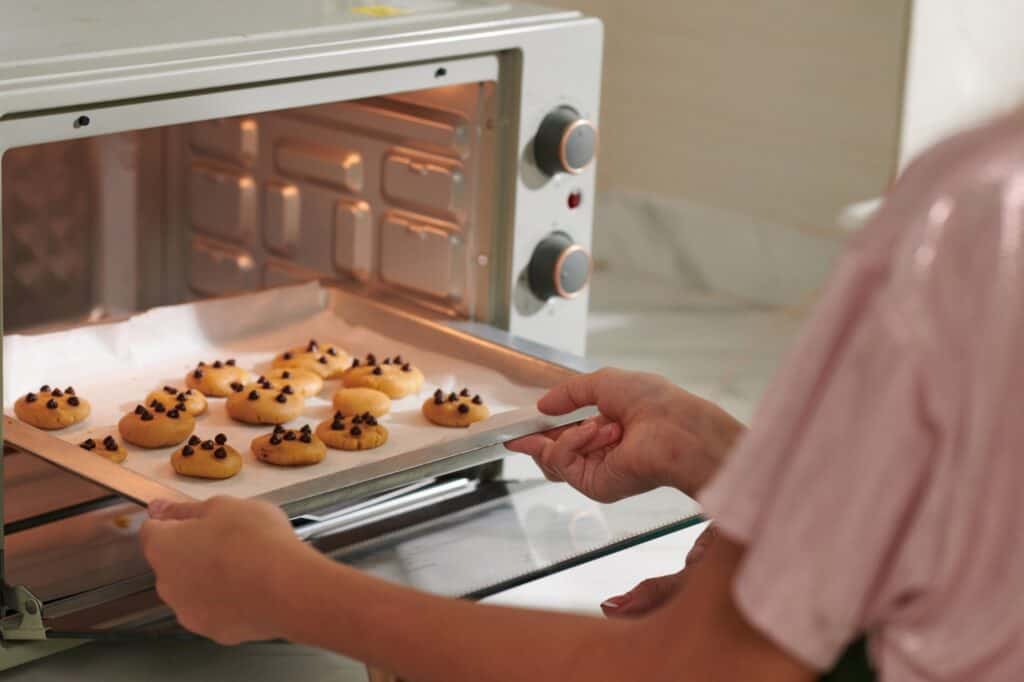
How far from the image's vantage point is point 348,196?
1482 mm

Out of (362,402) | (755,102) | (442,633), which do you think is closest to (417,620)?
(442,633)

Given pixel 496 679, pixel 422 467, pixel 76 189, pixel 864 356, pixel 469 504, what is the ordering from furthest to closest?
1. pixel 76 189
2. pixel 469 504
3. pixel 422 467
4. pixel 496 679
5. pixel 864 356

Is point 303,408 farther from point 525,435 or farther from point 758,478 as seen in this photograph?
point 758,478

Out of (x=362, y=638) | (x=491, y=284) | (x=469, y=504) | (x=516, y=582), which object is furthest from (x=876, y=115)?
(x=362, y=638)

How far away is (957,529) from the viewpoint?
51 cm

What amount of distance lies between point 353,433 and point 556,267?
0.23 metres

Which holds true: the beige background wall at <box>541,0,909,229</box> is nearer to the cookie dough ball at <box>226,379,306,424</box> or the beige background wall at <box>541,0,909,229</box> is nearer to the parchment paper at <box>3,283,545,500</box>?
the parchment paper at <box>3,283,545,500</box>

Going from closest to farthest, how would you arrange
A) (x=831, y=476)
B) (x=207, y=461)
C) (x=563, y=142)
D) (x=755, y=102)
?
(x=831, y=476), (x=207, y=461), (x=563, y=142), (x=755, y=102)

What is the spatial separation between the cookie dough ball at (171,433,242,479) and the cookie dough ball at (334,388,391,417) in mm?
153

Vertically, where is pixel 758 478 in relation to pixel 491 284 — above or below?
above

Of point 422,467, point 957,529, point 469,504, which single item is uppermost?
point 957,529

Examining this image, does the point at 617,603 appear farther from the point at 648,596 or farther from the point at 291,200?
the point at 291,200

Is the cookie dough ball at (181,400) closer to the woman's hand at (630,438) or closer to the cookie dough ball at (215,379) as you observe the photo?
the cookie dough ball at (215,379)

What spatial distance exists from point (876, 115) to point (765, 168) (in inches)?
7.7
